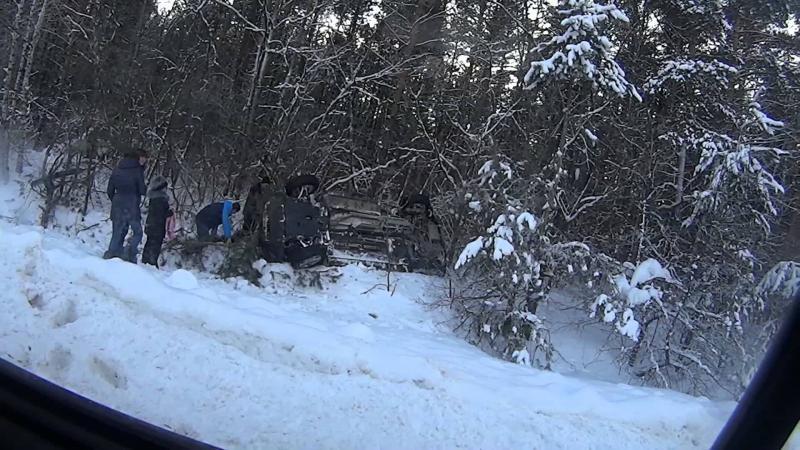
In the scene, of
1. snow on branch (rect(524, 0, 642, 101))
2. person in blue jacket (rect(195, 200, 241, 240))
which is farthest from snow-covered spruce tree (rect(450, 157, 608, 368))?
person in blue jacket (rect(195, 200, 241, 240))

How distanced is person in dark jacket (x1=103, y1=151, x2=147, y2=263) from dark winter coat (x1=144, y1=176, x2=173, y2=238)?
0.38 feet

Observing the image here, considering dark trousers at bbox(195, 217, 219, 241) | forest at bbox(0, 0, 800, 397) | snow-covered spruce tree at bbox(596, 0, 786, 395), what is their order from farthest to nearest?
dark trousers at bbox(195, 217, 219, 241) → forest at bbox(0, 0, 800, 397) → snow-covered spruce tree at bbox(596, 0, 786, 395)

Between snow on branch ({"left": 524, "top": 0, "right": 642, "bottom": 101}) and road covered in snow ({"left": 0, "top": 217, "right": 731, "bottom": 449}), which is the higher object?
snow on branch ({"left": 524, "top": 0, "right": 642, "bottom": 101})

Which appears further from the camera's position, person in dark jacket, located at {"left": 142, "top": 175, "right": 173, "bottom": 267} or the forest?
person in dark jacket, located at {"left": 142, "top": 175, "right": 173, "bottom": 267}

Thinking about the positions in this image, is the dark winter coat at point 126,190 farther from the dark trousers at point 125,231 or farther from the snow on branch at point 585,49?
the snow on branch at point 585,49

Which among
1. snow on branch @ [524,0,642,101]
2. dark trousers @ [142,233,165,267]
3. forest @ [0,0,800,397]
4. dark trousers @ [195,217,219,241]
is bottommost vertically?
dark trousers @ [142,233,165,267]

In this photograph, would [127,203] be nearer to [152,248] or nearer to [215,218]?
[152,248]

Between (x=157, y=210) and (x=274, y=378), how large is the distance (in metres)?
4.65

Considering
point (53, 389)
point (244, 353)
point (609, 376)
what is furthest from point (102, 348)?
point (609, 376)

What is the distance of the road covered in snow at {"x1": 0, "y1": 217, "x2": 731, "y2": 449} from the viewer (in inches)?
148

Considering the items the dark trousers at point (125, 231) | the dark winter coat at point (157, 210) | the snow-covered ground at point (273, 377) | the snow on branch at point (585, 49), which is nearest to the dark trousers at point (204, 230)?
the dark winter coat at point (157, 210)

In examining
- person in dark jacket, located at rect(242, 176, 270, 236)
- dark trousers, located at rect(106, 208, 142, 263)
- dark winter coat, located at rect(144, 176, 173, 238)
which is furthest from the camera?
person in dark jacket, located at rect(242, 176, 270, 236)

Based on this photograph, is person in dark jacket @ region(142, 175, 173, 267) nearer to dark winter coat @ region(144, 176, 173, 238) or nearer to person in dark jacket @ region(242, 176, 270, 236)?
dark winter coat @ region(144, 176, 173, 238)

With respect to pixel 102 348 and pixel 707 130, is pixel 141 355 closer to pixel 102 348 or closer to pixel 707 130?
pixel 102 348
